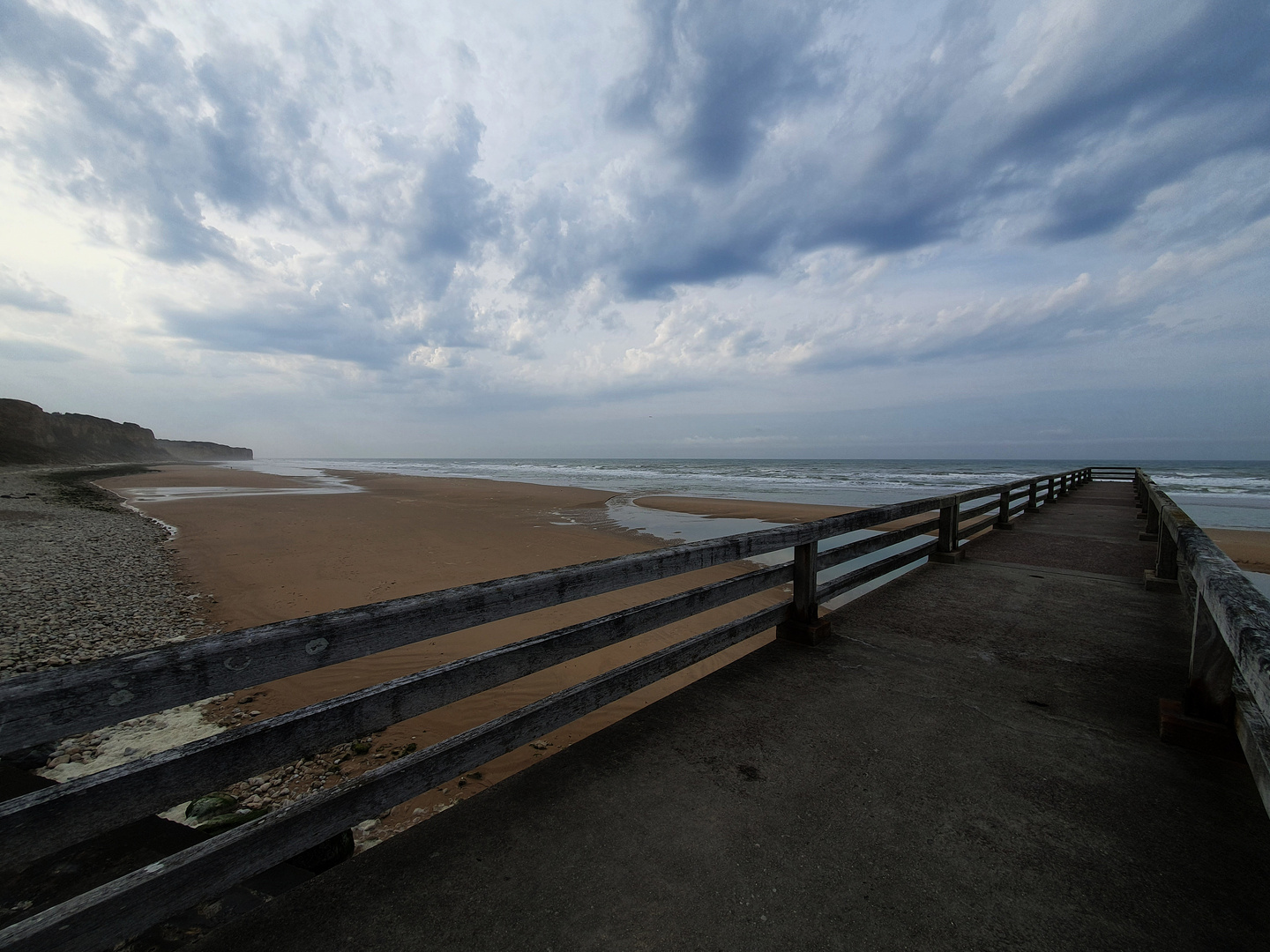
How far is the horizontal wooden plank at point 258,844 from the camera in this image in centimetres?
136

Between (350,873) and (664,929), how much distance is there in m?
1.15

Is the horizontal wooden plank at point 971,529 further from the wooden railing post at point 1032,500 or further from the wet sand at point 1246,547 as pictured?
the wet sand at point 1246,547

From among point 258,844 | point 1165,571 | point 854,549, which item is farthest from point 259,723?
point 1165,571

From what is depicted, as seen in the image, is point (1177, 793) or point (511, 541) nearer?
point (1177, 793)

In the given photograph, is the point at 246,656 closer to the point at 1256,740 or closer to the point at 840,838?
the point at 840,838

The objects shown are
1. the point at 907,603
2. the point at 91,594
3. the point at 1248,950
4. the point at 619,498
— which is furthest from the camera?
the point at 619,498

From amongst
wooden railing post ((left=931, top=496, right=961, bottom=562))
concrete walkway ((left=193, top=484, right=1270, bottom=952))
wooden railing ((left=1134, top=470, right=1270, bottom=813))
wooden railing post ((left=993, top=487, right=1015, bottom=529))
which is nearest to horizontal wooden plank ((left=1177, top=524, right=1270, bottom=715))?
wooden railing ((left=1134, top=470, right=1270, bottom=813))

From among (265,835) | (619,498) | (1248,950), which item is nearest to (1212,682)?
(1248,950)

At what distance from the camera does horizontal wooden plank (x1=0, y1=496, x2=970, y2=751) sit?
1.32 m

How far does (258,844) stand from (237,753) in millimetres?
305

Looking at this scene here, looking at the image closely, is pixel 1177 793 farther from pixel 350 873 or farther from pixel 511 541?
pixel 511 541

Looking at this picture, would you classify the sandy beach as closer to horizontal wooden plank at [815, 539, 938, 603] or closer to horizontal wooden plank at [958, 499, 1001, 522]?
horizontal wooden plank at [815, 539, 938, 603]

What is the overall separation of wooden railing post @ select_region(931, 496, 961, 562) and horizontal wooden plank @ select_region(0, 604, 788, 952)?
617cm

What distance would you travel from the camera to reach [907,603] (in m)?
5.32
